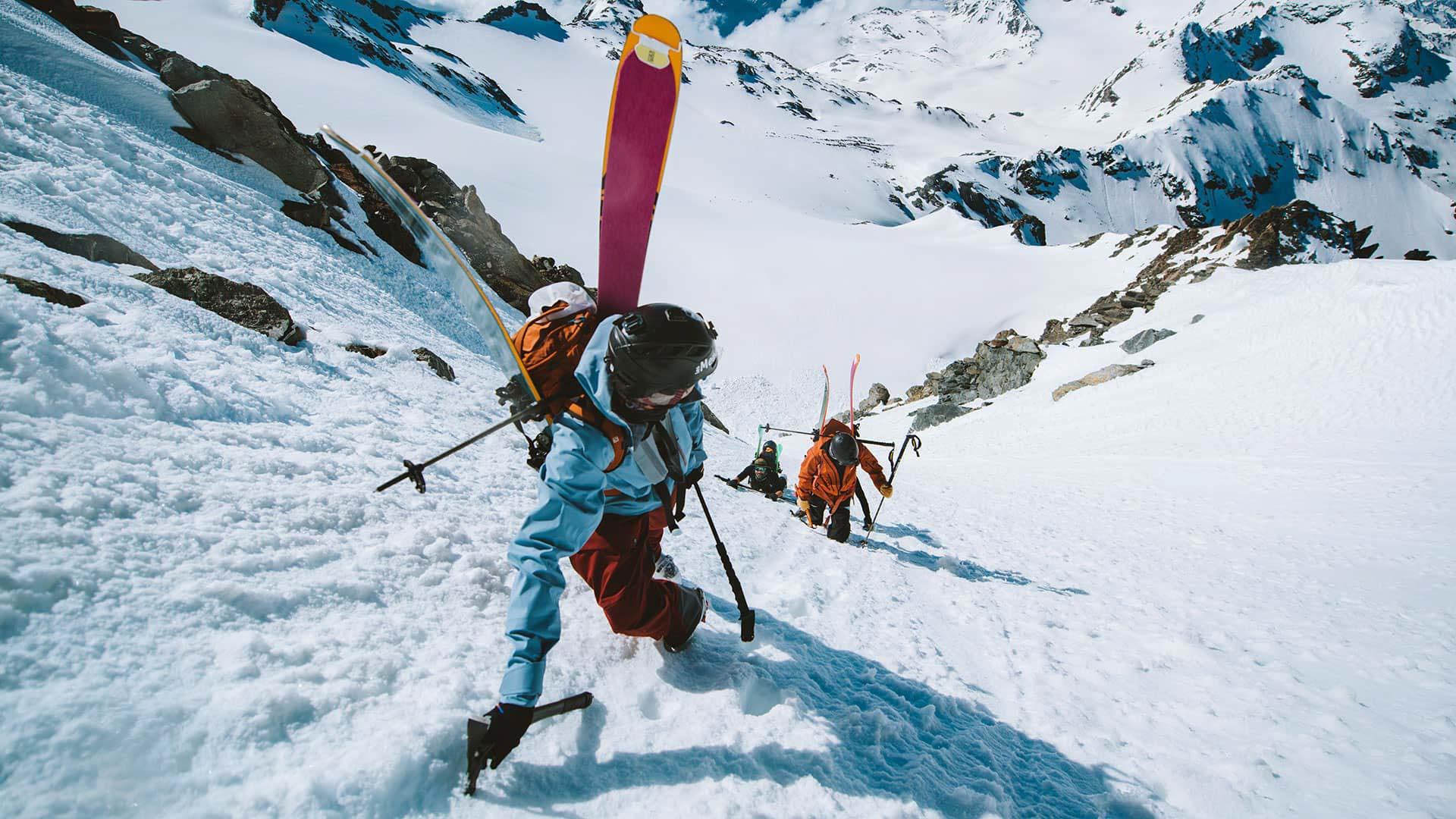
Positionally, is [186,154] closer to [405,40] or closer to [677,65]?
[677,65]

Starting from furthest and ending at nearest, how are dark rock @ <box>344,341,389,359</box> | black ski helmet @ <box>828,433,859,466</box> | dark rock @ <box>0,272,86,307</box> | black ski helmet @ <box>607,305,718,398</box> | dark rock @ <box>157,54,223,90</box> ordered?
dark rock @ <box>157,54,223,90</box>
black ski helmet @ <box>828,433,859,466</box>
dark rock @ <box>344,341,389,359</box>
dark rock @ <box>0,272,86,307</box>
black ski helmet @ <box>607,305,718,398</box>

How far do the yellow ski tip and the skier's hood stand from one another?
1.77 meters

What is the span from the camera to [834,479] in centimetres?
600

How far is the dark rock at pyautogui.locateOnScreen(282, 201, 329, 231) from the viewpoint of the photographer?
29.4 feet

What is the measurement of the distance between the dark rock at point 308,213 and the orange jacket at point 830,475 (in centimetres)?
872

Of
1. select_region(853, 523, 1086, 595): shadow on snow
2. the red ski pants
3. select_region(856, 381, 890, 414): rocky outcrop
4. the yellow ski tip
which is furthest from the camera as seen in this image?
select_region(856, 381, 890, 414): rocky outcrop

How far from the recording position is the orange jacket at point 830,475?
592 centimetres

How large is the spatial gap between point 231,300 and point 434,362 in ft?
6.50

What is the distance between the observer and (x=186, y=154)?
340 inches

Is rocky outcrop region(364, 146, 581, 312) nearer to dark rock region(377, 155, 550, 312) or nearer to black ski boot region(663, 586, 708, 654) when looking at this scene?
dark rock region(377, 155, 550, 312)

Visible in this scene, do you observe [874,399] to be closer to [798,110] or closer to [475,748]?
[475,748]

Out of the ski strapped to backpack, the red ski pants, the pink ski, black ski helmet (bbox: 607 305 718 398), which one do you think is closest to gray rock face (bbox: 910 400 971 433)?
the pink ski

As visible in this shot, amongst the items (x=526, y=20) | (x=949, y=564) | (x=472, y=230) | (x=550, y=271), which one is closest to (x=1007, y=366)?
(x=550, y=271)

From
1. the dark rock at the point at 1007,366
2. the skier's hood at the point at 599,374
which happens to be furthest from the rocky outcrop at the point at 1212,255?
the skier's hood at the point at 599,374
